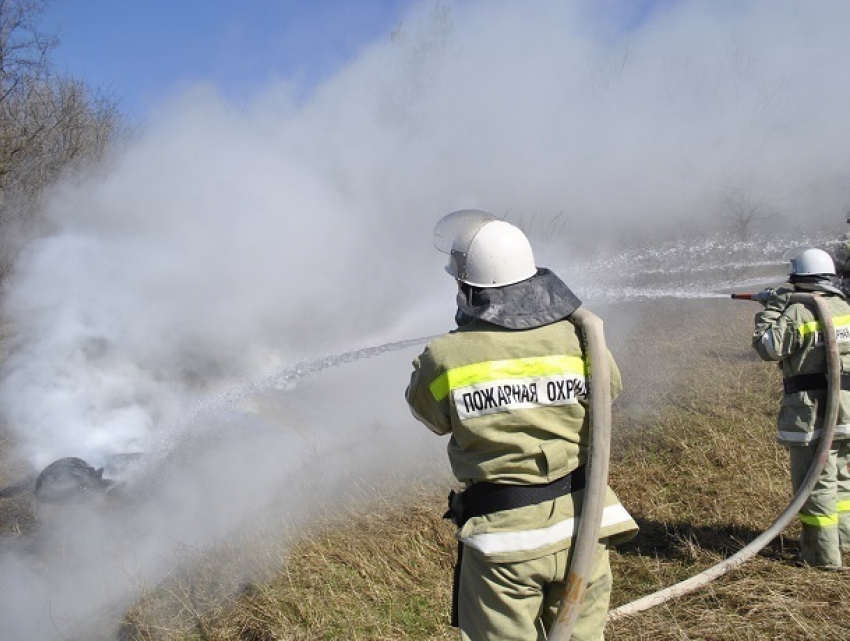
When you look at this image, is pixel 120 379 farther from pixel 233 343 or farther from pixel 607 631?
pixel 607 631

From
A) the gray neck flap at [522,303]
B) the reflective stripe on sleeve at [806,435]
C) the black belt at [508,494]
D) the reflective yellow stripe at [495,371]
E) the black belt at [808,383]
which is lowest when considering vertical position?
the reflective stripe on sleeve at [806,435]

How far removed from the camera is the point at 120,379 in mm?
7086

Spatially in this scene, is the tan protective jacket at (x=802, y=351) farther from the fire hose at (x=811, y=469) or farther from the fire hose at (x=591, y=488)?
the fire hose at (x=591, y=488)

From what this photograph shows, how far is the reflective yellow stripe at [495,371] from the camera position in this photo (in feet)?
6.60

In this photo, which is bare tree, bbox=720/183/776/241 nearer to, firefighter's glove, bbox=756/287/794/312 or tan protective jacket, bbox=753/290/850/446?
firefighter's glove, bbox=756/287/794/312

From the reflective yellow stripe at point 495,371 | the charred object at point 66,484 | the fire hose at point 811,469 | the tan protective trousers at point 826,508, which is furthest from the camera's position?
the charred object at point 66,484

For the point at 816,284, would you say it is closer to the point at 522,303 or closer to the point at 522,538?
the point at 522,303

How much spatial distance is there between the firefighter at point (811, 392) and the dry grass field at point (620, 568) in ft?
0.92

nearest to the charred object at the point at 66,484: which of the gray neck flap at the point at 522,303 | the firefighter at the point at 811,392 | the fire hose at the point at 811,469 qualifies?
the fire hose at the point at 811,469

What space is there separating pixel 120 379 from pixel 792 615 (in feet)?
20.5

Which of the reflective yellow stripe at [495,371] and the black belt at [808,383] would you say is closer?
the reflective yellow stripe at [495,371]

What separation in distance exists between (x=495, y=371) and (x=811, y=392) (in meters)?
2.98

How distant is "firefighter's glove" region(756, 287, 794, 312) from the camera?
4.12 m

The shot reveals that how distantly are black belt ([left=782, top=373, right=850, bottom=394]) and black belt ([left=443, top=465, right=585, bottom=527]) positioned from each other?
264 centimetres
